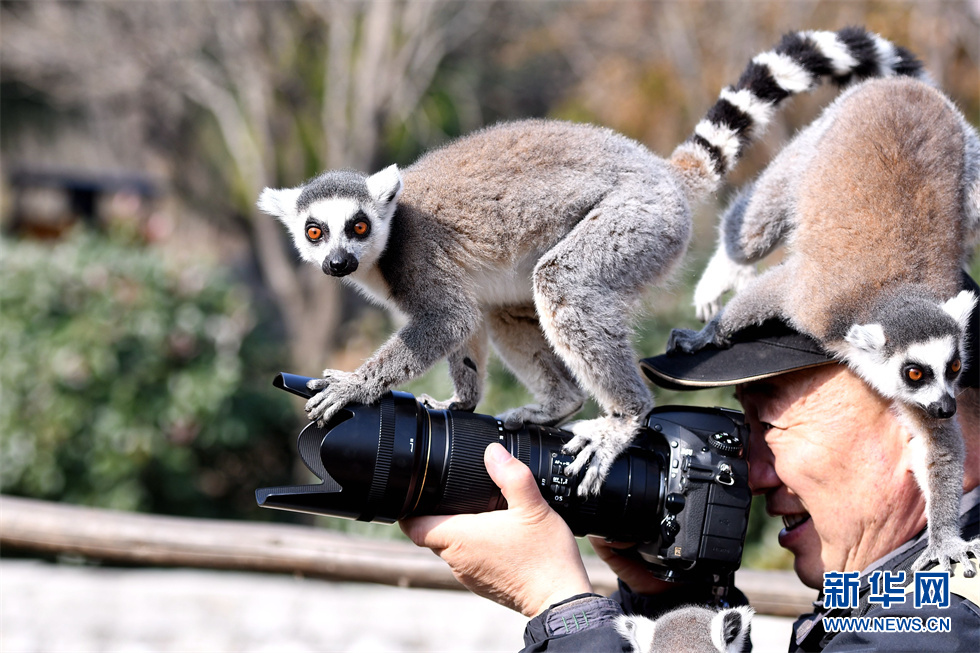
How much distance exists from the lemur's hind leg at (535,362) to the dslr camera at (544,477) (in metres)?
0.41

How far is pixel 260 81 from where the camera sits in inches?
299

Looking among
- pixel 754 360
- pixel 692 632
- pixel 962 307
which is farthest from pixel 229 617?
pixel 962 307

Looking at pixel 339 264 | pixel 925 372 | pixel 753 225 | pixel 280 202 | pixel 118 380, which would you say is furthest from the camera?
pixel 118 380

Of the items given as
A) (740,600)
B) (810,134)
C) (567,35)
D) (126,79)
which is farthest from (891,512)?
(567,35)

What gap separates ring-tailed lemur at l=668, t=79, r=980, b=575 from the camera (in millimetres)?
2098

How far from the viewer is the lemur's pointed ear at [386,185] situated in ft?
8.44

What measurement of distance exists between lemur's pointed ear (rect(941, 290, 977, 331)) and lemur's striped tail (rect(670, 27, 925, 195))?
2.75 feet

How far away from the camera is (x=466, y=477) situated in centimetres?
202

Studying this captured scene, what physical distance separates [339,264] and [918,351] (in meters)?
1.53

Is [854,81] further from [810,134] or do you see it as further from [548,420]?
[548,420]

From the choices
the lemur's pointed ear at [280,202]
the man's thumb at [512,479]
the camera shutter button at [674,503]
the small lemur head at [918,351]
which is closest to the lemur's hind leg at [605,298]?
the camera shutter button at [674,503]

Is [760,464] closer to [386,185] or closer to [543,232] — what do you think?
[543,232]

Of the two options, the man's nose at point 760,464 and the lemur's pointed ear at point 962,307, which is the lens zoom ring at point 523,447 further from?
the lemur's pointed ear at point 962,307

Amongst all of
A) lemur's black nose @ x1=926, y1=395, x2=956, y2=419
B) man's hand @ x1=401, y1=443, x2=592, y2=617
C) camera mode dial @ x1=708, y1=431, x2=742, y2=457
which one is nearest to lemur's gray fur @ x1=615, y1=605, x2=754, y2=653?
man's hand @ x1=401, y1=443, x2=592, y2=617
